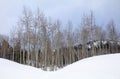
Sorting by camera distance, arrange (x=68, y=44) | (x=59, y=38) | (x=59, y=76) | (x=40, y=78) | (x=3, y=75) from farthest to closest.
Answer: (x=68, y=44) → (x=59, y=38) → (x=3, y=75) → (x=40, y=78) → (x=59, y=76)

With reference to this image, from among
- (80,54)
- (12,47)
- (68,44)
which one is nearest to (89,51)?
(80,54)

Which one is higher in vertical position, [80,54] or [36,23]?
[36,23]

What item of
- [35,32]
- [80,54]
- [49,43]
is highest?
[35,32]

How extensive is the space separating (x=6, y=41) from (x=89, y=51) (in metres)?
18.8

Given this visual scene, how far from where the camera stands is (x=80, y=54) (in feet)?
118

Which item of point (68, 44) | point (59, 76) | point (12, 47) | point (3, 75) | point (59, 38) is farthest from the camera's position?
point (12, 47)

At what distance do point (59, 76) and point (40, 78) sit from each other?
1.24m

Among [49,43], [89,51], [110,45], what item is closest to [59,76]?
[49,43]

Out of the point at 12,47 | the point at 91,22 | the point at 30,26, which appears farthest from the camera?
the point at 12,47

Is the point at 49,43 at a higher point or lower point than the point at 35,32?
lower

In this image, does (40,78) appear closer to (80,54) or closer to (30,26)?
(30,26)

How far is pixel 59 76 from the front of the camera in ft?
25.3

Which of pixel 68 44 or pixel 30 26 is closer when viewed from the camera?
pixel 30 26

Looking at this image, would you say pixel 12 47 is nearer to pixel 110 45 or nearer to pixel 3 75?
pixel 110 45
